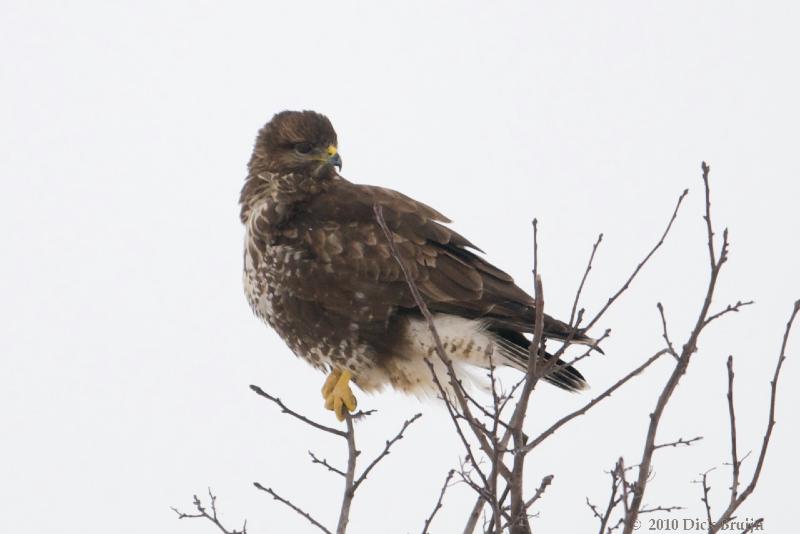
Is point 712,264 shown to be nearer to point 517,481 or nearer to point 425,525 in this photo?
point 517,481

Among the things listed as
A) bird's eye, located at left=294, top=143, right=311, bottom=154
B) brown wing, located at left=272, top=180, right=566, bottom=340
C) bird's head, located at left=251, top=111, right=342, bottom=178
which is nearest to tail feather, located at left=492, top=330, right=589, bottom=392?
brown wing, located at left=272, top=180, right=566, bottom=340

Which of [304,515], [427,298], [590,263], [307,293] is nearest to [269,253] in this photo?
[307,293]

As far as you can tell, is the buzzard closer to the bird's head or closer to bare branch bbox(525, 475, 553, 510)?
the bird's head

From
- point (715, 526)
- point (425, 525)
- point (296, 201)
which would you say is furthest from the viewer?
point (296, 201)

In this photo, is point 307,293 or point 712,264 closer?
point 712,264

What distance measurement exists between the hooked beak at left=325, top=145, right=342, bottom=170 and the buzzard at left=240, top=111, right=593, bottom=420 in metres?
0.02

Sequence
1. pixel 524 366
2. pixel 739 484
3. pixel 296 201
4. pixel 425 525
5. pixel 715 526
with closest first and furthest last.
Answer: pixel 715 526, pixel 739 484, pixel 425 525, pixel 524 366, pixel 296 201

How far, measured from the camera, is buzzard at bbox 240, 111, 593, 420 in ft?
18.8

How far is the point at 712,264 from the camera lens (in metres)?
3.13

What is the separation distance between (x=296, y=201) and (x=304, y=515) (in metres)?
2.51

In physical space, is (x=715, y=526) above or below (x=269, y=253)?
below

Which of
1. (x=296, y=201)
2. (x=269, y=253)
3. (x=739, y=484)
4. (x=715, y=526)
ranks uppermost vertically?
(x=296, y=201)

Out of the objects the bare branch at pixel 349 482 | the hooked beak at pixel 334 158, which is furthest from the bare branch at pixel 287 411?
the hooked beak at pixel 334 158

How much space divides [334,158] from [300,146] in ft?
1.12
